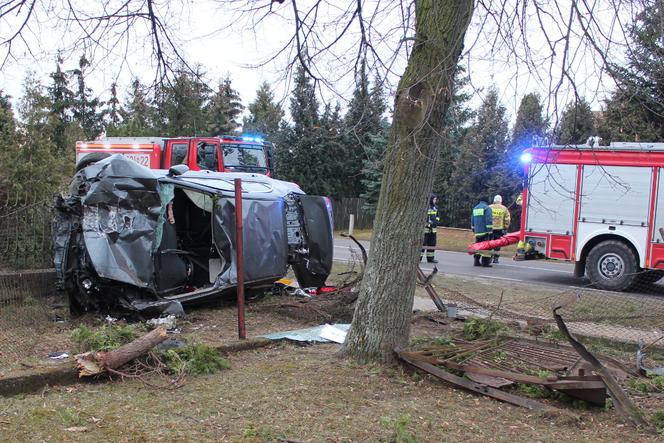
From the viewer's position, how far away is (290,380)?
4.72 meters

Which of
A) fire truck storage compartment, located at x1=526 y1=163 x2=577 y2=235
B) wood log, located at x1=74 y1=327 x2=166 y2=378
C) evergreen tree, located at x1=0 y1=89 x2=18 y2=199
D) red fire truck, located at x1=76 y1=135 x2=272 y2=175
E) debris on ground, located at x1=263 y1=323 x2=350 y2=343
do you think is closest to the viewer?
wood log, located at x1=74 y1=327 x2=166 y2=378

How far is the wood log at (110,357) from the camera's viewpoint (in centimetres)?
447

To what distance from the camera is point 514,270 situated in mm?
14250

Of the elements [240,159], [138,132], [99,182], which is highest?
[138,132]

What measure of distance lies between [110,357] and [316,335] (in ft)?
7.82

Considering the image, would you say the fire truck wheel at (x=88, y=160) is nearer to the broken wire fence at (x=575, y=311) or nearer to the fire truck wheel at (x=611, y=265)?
the broken wire fence at (x=575, y=311)

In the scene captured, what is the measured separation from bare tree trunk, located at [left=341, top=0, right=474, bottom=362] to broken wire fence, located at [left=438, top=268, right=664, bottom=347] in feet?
6.58

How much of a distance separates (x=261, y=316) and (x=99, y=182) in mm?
2552

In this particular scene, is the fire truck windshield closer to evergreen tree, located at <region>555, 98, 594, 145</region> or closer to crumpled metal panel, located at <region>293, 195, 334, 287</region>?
crumpled metal panel, located at <region>293, 195, 334, 287</region>

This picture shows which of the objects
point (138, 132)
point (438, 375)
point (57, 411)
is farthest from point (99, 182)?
point (138, 132)

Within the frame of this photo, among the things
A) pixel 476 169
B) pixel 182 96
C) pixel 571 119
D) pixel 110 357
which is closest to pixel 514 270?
pixel 571 119

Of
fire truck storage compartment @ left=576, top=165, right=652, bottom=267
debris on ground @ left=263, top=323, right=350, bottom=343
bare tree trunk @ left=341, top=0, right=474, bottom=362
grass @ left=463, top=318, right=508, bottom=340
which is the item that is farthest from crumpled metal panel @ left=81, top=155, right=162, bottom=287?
fire truck storage compartment @ left=576, top=165, right=652, bottom=267

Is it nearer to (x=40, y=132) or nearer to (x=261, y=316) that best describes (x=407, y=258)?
(x=261, y=316)

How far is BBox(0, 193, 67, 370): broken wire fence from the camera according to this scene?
261 inches
